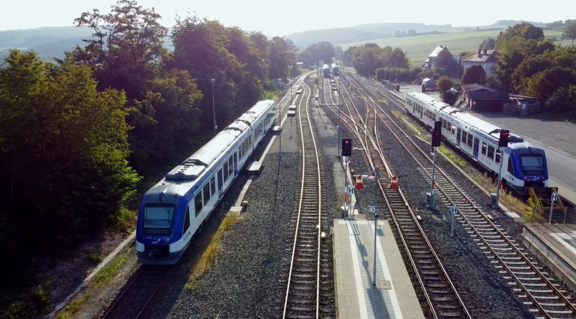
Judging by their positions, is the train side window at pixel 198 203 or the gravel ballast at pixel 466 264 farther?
the train side window at pixel 198 203

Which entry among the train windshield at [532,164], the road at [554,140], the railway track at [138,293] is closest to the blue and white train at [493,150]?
the train windshield at [532,164]

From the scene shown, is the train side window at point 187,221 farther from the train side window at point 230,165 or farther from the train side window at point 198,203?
the train side window at point 230,165

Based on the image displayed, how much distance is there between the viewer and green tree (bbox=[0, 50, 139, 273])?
1638 centimetres

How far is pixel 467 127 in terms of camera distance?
29.2 metres

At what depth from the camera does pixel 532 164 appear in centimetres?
2219

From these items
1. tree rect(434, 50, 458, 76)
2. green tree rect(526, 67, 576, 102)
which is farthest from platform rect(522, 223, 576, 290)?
tree rect(434, 50, 458, 76)

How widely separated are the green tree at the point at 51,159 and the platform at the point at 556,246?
54.7ft

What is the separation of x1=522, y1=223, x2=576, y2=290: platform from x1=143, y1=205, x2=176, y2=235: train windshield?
13093 mm

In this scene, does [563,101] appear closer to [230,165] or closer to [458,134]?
[458,134]

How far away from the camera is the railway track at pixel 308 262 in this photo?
1295 centimetres

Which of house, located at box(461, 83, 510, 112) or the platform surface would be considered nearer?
the platform surface

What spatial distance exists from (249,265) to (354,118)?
33.7 meters

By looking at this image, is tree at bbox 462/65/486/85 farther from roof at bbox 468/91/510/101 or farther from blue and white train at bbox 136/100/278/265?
blue and white train at bbox 136/100/278/265

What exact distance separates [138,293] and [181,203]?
328 cm
